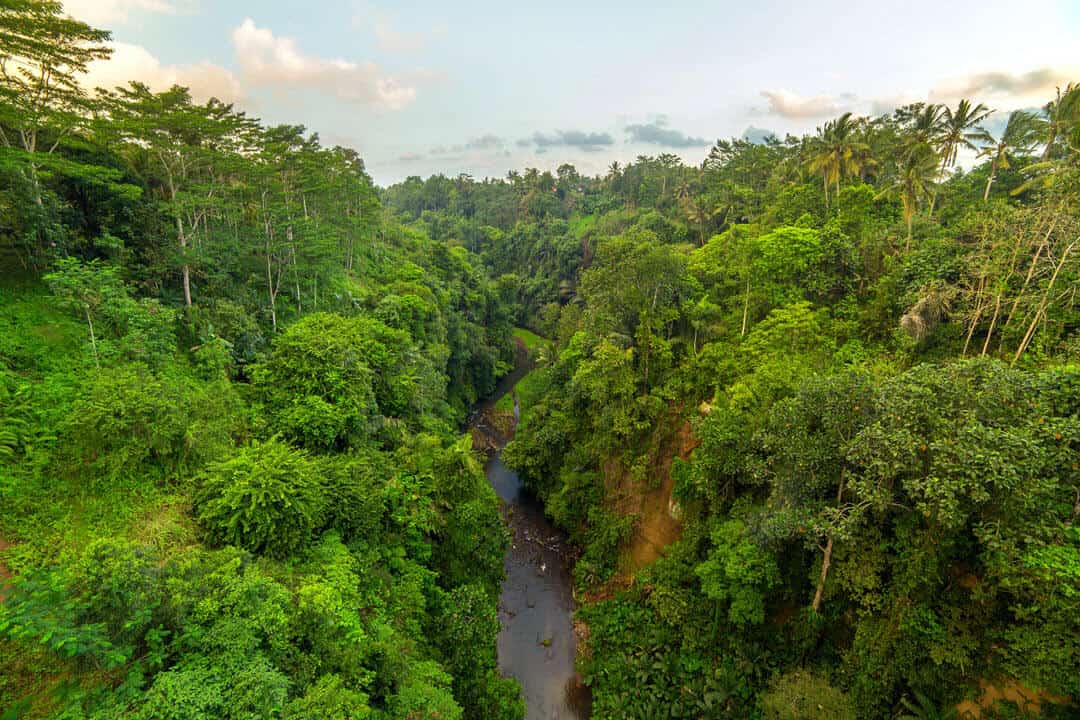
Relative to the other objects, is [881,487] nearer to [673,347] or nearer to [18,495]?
[673,347]

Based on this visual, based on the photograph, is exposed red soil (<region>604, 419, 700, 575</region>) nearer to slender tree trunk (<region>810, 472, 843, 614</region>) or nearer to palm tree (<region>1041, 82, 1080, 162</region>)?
slender tree trunk (<region>810, 472, 843, 614</region>)

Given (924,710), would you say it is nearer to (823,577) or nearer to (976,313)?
(823,577)

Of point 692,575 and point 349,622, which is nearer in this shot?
point 349,622

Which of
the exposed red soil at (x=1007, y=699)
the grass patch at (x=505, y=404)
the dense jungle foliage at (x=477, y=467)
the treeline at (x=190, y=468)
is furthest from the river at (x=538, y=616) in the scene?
the grass patch at (x=505, y=404)

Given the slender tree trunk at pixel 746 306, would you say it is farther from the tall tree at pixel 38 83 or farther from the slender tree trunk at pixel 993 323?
the tall tree at pixel 38 83

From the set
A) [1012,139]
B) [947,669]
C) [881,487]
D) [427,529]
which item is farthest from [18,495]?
[1012,139]

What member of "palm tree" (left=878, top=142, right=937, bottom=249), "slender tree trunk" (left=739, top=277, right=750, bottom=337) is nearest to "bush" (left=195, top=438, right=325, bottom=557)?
"slender tree trunk" (left=739, top=277, right=750, bottom=337)
